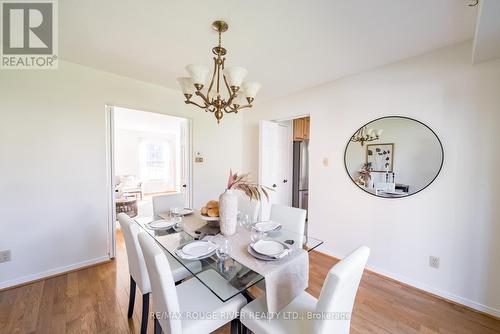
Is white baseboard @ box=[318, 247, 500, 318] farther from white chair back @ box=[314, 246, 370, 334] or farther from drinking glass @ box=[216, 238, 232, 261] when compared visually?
drinking glass @ box=[216, 238, 232, 261]

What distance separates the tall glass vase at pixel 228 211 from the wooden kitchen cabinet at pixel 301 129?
2872mm

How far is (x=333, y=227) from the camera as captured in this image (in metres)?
2.73

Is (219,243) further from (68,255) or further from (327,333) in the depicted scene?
(68,255)

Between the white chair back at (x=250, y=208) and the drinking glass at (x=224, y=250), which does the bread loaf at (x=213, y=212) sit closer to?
the drinking glass at (x=224, y=250)

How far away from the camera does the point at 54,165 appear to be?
2.22 m

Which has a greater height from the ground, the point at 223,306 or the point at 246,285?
the point at 246,285

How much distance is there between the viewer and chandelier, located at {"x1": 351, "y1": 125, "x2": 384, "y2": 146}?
2346mm

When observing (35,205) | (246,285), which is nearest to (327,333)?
(246,285)

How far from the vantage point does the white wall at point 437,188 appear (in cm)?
174

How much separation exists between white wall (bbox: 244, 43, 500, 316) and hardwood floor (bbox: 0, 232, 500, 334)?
0.23m

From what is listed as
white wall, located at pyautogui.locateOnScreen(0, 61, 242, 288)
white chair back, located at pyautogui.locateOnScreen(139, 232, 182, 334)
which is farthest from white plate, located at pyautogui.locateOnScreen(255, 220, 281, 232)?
white wall, located at pyautogui.locateOnScreen(0, 61, 242, 288)

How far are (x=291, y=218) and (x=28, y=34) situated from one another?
2.93 meters

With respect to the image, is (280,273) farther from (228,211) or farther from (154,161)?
(154,161)

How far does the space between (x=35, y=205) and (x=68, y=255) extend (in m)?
0.68
